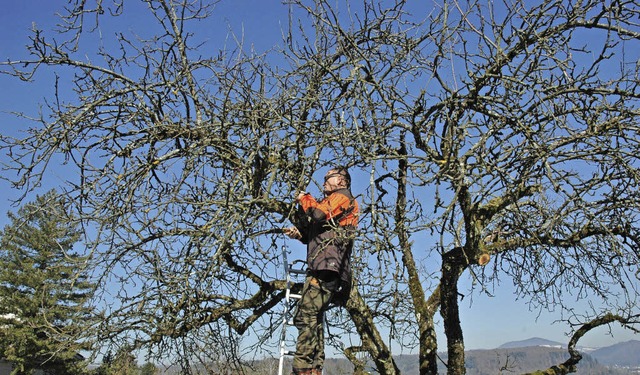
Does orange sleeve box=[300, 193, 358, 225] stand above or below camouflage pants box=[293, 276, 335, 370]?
above

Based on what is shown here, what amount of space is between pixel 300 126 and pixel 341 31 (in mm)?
856

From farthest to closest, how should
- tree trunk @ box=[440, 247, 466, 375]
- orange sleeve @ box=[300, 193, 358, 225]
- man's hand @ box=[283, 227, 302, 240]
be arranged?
tree trunk @ box=[440, 247, 466, 375] → man's hand @ box=[283, 227, 302, 240] → orange sleeve @ box=[300, 193, 358, 225]

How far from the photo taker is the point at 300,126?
423 centimetres

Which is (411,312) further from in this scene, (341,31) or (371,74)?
(341,31)

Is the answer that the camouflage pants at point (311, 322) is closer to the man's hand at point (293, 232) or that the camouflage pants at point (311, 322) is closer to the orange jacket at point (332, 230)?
the orange jacket at point (332, 230)

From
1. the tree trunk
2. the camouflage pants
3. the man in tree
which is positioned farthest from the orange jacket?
the tree trunk

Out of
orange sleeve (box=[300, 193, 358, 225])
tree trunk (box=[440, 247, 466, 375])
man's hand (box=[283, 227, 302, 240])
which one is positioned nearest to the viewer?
orange sleeve (box=[300, 193, 358, 225])

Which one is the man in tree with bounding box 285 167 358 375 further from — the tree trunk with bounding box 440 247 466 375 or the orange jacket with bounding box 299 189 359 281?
the tree trunk with bounding box 440 247 466 375

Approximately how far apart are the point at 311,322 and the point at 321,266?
0.44m

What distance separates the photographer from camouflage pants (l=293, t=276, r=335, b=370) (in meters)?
3.86

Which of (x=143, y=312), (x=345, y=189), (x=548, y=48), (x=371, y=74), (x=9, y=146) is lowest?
(x=143, y=312)

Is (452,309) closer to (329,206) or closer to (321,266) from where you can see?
(321,266)

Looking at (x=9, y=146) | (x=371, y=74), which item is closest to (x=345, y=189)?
(x=371, y=74)

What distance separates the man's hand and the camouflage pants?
469mm
